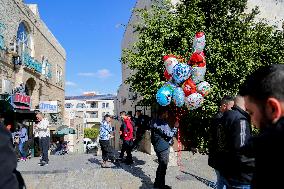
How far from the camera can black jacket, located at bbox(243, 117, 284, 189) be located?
142cm

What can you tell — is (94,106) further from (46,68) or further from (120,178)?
(120,178)

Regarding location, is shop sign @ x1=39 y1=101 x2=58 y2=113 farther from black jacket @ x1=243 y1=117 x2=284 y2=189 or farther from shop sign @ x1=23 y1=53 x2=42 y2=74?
black jacket @ x1=243 y1=117 x2=284 y2=189

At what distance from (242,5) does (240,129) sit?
14.7m

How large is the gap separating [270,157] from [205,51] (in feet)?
44.8

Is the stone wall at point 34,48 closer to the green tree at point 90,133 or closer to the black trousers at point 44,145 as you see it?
the black trousers at point 44,145

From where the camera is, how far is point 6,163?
75.0 inches

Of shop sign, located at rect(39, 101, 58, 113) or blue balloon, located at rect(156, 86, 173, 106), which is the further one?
shop sign, located at rect(39, 101, 58, 113)

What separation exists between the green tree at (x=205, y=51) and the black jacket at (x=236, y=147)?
9996 millimetres

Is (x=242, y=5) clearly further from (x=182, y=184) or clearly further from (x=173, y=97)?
(x=182, y=184)

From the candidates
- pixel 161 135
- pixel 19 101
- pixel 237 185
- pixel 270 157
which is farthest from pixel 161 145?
pixel 19 101

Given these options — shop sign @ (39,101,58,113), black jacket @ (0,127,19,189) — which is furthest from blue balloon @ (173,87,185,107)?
shop sign @ (39,101,58,113)

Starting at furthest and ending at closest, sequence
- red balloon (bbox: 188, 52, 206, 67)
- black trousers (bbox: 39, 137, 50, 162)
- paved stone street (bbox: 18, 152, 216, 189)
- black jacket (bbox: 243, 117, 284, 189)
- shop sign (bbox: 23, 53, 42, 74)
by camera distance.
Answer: shop sign (bbox: 23, 53, 42, 74) < black trousers (bbox: 39, 137, 50, 162) < red balloon (bbox: 188, 52, 206, 67) < paved stone street (bbox: 18, 152, 216, 189) < black jacket (bbox: 243, 117, 284, 189)

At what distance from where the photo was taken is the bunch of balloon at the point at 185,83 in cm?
912

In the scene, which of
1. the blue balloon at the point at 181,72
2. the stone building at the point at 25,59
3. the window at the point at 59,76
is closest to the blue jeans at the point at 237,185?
the blue balloon at the point at 181,72
